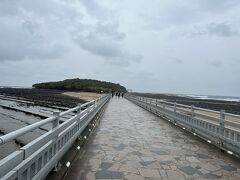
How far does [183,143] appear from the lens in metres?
10.3

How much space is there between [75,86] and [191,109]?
136896mm

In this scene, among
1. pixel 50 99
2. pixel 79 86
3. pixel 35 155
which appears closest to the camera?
pixel 35 155

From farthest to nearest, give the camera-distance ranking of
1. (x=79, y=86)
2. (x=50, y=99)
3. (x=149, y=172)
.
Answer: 1. (x=79, y=86)
2. (x=50, y=99)
3. (x=149, y=172)

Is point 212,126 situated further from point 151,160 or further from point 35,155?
point 35,155

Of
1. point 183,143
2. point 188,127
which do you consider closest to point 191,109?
point 188,127

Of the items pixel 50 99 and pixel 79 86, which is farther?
pixel 79 86

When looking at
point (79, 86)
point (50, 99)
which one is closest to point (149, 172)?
point (50, 99)

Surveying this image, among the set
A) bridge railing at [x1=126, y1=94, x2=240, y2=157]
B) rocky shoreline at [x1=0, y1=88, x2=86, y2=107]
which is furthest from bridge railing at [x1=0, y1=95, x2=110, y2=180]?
rocky shoreline at [x1=0, y1=88, x2=86, y2=107]

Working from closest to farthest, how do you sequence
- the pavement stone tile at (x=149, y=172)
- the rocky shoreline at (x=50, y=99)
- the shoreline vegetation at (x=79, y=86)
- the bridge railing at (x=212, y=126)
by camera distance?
the pavement stone tile at (x=149, y=172) < the bridge railing at (x=212, y=126) < the rocky shoreline at (x=50, y=99) < the shoreline vegetation at (x=79, y=86)

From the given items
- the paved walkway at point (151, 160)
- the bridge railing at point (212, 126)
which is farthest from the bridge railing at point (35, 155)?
the bridge railing at point (212, 126)

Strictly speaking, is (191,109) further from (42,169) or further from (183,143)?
(42,169)

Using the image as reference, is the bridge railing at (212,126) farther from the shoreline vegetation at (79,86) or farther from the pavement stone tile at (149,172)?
the shoreline vegetation at (79,86)

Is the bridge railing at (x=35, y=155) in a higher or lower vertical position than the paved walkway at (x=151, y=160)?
higher

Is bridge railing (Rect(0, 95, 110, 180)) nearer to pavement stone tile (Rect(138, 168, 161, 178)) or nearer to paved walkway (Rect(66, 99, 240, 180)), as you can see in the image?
paved walkway (Rect(66, 99, 240, 180))
